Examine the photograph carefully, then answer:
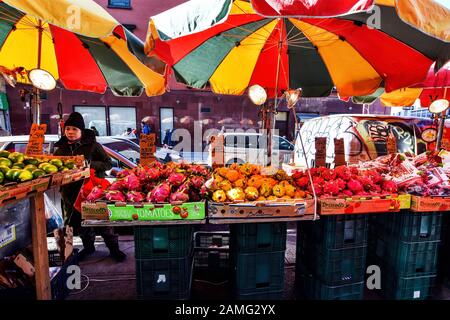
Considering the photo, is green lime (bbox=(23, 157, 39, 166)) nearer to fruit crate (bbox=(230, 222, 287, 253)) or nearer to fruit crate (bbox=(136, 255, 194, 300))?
fruit crate (bbox=(136, 255, 194, 300))

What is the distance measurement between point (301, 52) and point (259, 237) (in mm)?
3260

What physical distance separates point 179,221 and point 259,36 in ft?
10.0

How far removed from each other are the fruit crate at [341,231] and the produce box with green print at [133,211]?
1.44m

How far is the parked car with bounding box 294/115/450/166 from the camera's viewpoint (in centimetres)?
667

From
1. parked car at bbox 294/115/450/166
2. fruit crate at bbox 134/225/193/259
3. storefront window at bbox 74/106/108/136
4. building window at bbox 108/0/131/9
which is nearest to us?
fruit crate at bbox 134/225/193/259

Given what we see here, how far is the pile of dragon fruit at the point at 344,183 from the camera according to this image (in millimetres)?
2570

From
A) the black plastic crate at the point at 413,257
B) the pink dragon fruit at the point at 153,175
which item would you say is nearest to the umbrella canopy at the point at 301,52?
the pink dragon fruit at the point at 153,175

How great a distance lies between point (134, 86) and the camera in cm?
422

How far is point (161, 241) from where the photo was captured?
7.79 ft

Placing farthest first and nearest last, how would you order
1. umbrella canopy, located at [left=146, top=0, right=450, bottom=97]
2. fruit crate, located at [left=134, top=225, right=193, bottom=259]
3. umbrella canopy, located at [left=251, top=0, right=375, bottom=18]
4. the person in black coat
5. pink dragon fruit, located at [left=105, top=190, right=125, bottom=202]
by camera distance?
the person in black coat, umbrella canopy, located at [left=146, top=0, right=450, bottom=97], fruit crate, located at [left=134, top=225, right=193, bottom=259], pink dragon fruit, located at [left=105, top=190, right=125, bottom=202], umbrella canopy, located at [left=251, top=0, right=375, bottom=18]

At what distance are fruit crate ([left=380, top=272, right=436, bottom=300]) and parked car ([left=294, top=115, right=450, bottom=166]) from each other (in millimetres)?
3745

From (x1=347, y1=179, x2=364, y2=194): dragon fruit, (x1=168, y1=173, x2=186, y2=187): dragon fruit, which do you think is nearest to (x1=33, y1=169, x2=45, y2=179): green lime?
(x1=168, y1=173, x2=186, y2=187): dragon fruit
